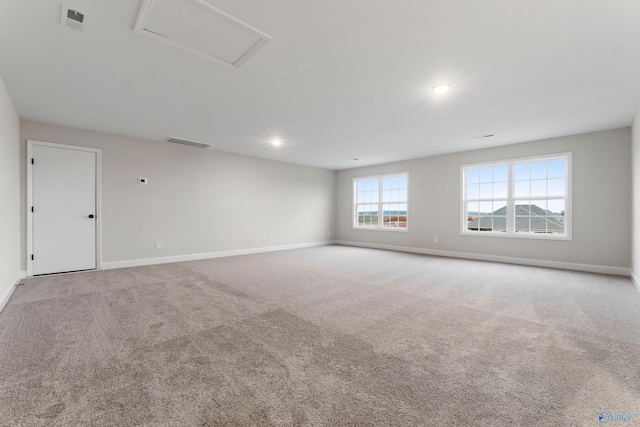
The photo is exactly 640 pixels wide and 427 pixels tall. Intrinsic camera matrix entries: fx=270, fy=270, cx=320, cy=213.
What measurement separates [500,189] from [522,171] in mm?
524

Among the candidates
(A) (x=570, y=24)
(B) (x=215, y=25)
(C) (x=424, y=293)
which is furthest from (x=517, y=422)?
(B) (x=215, y=25)

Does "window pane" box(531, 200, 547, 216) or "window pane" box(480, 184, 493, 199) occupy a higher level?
"window pane" box(480, 184, 493, 199)

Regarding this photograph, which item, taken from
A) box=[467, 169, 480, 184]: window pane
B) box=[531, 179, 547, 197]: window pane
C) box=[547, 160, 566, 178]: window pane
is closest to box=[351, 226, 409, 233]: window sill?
box=[467, 169, 480, 184]: window pane

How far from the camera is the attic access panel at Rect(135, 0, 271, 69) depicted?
1898 mm

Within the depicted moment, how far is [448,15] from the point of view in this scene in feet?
6.52

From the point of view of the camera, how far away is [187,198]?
5.93 metres

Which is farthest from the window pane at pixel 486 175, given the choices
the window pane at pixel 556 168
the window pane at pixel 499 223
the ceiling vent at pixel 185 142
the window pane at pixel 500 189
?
the ceiling vent at pixel 185 142

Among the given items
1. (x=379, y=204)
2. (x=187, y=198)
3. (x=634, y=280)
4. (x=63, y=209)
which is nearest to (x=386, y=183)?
(x=379, y=204)

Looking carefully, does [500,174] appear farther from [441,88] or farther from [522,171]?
[441,88]

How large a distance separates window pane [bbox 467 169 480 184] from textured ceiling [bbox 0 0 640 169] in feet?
4.58

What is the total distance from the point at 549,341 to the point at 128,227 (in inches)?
251

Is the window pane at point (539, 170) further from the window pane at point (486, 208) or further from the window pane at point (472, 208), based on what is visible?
the window pane at point (472, 208)

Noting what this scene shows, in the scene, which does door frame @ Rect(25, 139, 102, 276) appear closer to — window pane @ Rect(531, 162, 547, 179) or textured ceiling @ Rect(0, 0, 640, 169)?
textured ceiling @ Rect(0, 0, 640, 169)

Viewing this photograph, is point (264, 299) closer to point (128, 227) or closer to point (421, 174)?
point (128, 227)
